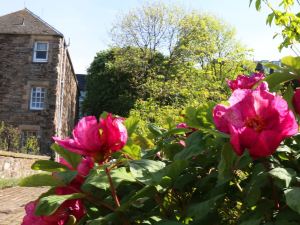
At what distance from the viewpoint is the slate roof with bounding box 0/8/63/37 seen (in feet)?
92.3

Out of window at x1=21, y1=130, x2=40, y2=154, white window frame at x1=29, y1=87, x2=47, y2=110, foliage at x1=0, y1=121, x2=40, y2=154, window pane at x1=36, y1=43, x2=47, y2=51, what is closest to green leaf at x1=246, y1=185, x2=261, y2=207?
foliage at x1=0, y1=121, x2=40, y2=154

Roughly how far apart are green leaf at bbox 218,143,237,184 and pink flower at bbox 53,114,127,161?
0.29 metres

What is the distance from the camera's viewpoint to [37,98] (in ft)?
90.5

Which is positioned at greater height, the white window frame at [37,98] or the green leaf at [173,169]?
the white window frame at [37,98]

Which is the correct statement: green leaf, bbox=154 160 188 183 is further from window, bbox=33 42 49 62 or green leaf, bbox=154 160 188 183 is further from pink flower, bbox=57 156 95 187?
window, bbox=33 42 49 62

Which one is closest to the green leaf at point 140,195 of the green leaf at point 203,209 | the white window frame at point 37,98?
the green leaf at point 203,209

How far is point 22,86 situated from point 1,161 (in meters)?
13.7

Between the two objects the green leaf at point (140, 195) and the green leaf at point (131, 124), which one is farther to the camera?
the green leaf at point (131, 124)

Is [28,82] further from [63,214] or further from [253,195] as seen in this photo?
[253,195]

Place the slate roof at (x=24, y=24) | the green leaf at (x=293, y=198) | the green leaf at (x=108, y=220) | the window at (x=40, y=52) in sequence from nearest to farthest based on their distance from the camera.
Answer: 1. the green leaf at (x=293, y=198)
2. the green leaf at (x=108, y=220)
3. the window at (x=40, y=52)
4. the slate roof at (x=24, y=24)

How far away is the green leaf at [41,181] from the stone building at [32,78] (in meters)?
25.8

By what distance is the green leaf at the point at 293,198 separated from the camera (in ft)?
3.02

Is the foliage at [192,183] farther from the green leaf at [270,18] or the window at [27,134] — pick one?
the window at [27,134]

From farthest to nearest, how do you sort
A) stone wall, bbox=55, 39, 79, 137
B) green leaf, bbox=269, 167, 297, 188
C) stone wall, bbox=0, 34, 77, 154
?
stone wall, bbox=55, 39, 79, 137 → stone wall, bbox=0, 34, 77, 154 → green leaf, bbox=269, 167, 297, 188
